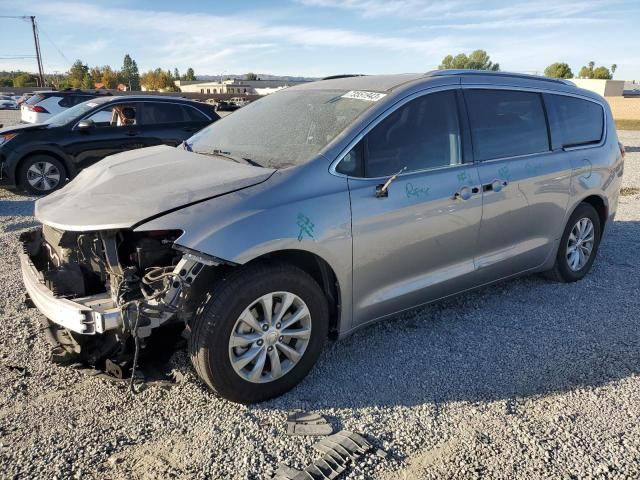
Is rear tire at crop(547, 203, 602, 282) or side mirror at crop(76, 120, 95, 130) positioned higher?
side mirror at crop(76, 120, 95, 130)

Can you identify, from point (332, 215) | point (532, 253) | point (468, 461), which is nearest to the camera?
point (468, 461)

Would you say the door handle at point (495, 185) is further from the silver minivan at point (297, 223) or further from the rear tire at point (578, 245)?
the rear tire at point (578, 245)

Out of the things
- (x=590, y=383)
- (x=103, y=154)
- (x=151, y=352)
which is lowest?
(x=590, y=383)

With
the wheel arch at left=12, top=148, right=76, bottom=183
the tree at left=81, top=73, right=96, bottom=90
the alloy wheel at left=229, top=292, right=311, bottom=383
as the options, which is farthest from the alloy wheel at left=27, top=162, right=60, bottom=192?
the tree at left=81, top=73, right=96, bottom=90

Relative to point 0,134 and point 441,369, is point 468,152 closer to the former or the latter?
point 441,369

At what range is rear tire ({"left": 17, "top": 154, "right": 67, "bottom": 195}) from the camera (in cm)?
896

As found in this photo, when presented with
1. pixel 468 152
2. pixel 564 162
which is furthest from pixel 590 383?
pixel 564 162

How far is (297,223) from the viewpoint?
10.1 feet

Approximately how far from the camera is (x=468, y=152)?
3998 millimetres

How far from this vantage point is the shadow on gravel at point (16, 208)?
7.62 meters

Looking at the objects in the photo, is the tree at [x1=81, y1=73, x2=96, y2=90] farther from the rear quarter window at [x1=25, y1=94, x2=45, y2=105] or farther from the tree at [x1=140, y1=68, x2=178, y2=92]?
the rear quarter window at [x1=25, y1=94, x2=45, y2=105]

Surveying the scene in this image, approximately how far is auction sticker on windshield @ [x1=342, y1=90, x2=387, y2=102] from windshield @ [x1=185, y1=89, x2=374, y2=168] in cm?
4

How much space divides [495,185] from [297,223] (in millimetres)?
1794

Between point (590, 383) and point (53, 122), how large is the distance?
30.2ft
